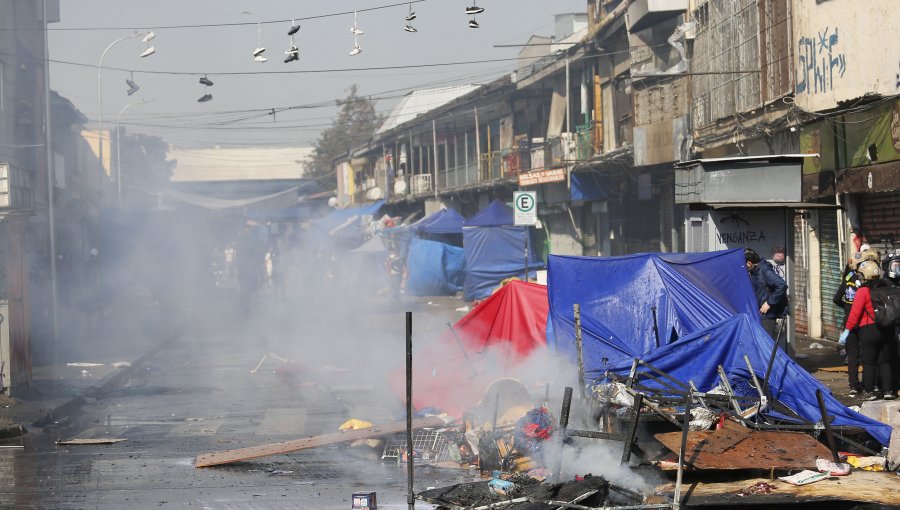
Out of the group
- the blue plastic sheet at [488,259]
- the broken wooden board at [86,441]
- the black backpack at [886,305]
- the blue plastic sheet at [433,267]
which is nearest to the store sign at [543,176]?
the blue plastic sheet at [488,259]

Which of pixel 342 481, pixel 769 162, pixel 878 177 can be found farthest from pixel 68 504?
pixel 878 177

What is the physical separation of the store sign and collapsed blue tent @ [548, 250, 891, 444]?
15741 millimetres

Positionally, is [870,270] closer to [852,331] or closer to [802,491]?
[852,331]

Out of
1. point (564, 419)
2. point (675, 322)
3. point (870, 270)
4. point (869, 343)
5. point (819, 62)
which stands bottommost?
point (564, 419)

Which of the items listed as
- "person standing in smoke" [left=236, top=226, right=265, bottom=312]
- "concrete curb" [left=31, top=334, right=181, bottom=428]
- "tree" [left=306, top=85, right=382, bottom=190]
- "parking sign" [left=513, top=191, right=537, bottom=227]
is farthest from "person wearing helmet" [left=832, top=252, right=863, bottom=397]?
"tree" [left=306, top=85, right=382, bottom=190]

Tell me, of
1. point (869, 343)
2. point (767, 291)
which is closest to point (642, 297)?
point (767, 291)

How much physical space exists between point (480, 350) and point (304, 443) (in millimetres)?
3073

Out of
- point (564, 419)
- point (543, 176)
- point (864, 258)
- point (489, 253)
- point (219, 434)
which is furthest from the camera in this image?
point (489, 253)

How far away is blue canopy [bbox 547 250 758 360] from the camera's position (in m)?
10.3

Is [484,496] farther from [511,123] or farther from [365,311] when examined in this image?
Result: [511,123]

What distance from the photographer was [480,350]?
12203 millimetres

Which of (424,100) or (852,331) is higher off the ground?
(424,100)

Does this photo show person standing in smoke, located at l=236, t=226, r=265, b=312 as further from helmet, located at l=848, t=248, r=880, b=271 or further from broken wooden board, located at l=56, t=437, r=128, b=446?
helmet, located at l=848, t=248, r=880, b=271

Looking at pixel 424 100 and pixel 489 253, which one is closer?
pixel 489 253
